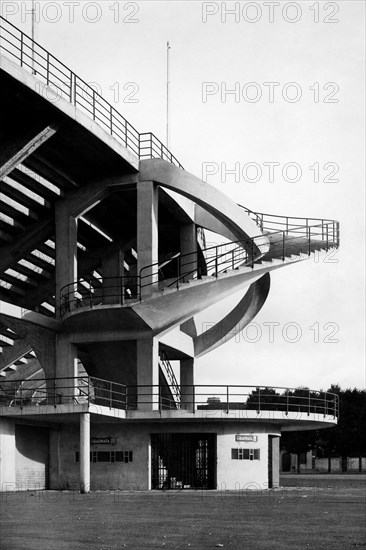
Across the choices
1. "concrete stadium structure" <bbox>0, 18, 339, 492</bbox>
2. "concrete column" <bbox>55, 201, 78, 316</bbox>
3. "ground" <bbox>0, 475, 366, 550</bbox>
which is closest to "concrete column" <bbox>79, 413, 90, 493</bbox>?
"concrete stadium structure" <bbox>0, 18, 339, 492</bbox>

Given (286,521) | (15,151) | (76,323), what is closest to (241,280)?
(76,323)

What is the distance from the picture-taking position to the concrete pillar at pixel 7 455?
32.3m

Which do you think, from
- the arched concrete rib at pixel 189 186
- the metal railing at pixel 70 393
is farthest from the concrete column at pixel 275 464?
the arched concrete rib at pixel 189 186

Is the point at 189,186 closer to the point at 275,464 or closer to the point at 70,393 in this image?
the point at 70,393

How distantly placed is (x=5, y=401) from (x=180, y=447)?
37.6ft

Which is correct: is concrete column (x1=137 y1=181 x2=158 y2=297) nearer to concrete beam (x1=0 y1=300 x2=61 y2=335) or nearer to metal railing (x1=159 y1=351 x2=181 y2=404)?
concrete beam (x1=0 y1=300 x2=61 y2=335)

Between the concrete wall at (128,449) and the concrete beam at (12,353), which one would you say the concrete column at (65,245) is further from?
the concrete wall at (128,449)

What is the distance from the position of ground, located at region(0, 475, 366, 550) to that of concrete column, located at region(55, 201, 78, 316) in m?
15.2

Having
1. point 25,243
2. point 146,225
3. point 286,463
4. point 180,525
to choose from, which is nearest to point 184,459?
point 146,225

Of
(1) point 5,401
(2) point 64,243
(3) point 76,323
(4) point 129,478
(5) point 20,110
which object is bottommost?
(4) point 129,478

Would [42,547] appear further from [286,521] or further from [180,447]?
[180,447]

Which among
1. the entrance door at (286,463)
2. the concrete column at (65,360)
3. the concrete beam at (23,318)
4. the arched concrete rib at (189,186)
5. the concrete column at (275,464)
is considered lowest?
→ the entrance door at (286,463)

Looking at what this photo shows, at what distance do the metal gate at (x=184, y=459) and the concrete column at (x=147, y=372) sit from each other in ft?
5.55

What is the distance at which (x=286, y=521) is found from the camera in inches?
683
